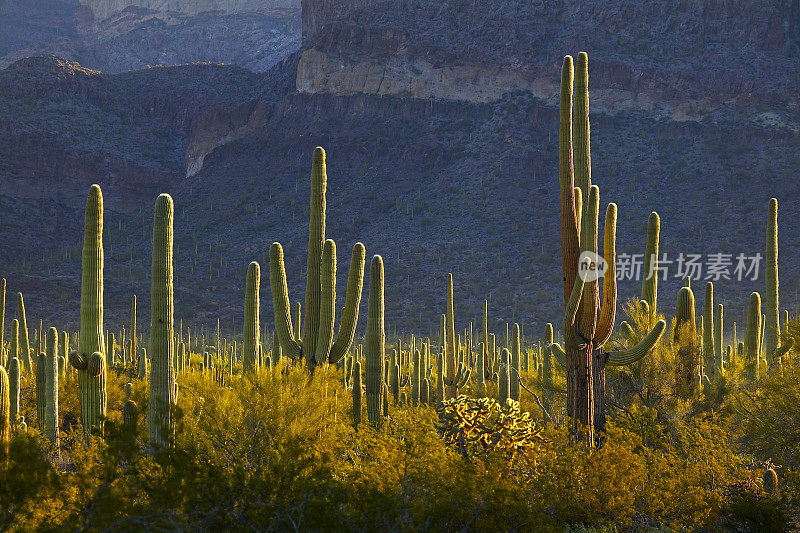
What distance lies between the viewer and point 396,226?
180 feet

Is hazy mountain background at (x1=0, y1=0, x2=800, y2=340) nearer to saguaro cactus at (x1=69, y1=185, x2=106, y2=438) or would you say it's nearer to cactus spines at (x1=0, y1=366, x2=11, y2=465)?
saguaro cactus at (x1=69, y1=185, x2=106, y2=438)

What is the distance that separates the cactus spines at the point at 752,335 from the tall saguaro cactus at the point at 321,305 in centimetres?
754

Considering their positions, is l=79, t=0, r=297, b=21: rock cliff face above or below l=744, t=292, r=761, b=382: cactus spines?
above

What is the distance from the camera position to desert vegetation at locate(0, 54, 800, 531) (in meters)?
6.45

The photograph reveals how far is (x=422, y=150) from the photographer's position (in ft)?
210

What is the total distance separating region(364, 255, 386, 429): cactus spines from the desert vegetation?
3 cm

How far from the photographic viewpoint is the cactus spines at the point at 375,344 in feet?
39.3

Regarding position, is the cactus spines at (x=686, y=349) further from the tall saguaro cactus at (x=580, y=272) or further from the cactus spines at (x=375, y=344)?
the cactus spines at (x=375, y=344)

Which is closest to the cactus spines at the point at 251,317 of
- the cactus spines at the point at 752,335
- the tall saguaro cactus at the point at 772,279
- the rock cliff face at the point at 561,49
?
the cactus spines at the point at 752,335

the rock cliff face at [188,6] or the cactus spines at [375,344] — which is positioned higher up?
the rock cliff face at [188,6]

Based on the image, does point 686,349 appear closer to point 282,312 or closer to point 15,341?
point 282,312

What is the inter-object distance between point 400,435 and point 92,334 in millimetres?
3991

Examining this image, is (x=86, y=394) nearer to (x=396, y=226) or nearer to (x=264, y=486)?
(x=264, y=486)

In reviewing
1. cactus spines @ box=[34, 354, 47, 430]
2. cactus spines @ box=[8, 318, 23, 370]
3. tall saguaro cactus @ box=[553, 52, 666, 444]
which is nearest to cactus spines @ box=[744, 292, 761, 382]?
tall saguaro cactus @ box=[553, 52, 666, 444]
